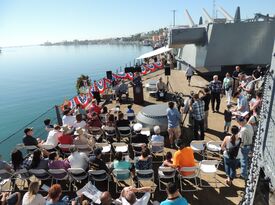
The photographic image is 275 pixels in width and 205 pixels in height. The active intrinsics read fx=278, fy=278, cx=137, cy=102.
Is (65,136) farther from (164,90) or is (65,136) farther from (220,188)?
(164,90)

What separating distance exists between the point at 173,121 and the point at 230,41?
12859mm

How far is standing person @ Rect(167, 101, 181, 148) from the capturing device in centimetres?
852

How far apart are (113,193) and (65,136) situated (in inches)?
92.6

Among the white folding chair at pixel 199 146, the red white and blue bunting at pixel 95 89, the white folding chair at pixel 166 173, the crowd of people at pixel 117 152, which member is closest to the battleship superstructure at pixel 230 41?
the red white and blue bunting at pixel 95 89

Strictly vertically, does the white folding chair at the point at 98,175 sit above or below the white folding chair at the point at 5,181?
above

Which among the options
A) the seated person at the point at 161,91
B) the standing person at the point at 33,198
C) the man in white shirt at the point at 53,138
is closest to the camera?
the standing person at the point at 33,198

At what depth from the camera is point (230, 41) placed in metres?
19.3

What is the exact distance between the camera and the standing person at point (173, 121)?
27.9 ft

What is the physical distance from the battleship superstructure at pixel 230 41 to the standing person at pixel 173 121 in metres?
11.9

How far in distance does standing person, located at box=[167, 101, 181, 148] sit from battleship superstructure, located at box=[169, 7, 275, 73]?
1190 centimetres

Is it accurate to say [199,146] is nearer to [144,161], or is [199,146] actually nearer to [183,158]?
[183,158]

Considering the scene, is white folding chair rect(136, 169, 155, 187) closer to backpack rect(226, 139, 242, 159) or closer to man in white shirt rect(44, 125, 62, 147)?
backpack rect(226, 139, 242, 159)

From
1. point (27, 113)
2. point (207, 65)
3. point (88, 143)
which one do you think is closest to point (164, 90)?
point (207, 65)

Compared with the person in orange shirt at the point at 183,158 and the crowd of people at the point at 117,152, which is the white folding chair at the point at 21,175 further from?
the person in orange shirt at the point at 183,158
